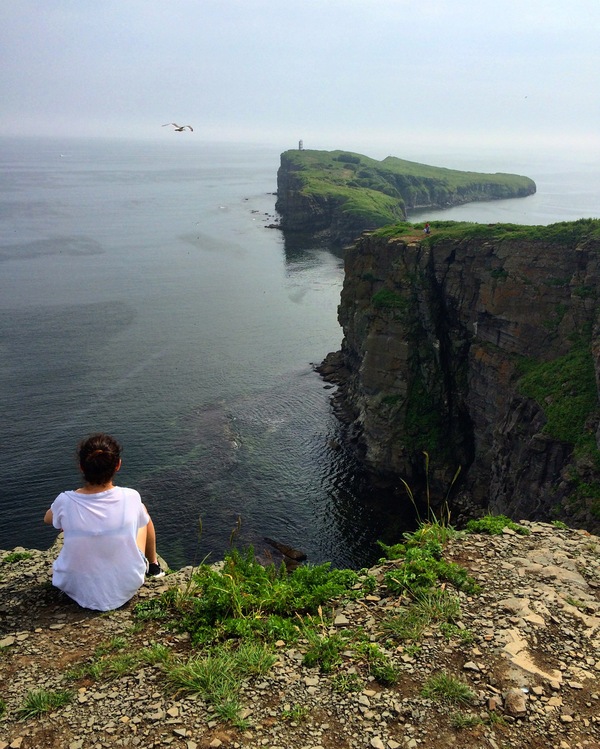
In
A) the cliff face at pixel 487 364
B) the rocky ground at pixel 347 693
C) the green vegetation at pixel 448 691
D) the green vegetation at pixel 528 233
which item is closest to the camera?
the rocky ground at pixel 347 693

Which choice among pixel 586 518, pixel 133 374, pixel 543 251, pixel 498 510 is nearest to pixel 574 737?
Answer: pixel 586 518

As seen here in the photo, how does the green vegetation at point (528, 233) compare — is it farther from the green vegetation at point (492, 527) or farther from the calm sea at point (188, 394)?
the green vegetation at point (492, 527)

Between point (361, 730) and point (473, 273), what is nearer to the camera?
point (361, 730)

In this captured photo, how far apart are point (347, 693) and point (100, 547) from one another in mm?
4991

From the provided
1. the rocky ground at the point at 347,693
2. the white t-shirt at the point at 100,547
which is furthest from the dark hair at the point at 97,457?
the rocky ground at the point at 347,693

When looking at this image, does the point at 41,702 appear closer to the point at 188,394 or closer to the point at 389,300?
the point at 389,300

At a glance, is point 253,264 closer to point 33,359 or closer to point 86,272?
point 86,272

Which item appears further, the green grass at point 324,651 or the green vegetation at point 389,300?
the green vegetation at point 389,300

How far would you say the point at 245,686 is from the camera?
9.60 meters

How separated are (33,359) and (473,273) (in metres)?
52.0

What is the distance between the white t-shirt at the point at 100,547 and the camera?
1012 cm

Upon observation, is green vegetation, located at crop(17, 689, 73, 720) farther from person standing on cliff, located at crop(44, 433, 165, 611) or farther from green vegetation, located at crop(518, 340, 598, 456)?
green vegetation, located at crop(518, 340, 598, 456)

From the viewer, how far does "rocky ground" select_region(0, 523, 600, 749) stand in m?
8.66

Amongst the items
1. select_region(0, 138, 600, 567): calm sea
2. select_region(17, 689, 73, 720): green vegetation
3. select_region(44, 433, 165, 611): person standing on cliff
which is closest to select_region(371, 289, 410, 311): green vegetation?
select_region(0, 138, 600, 567): calm sea
